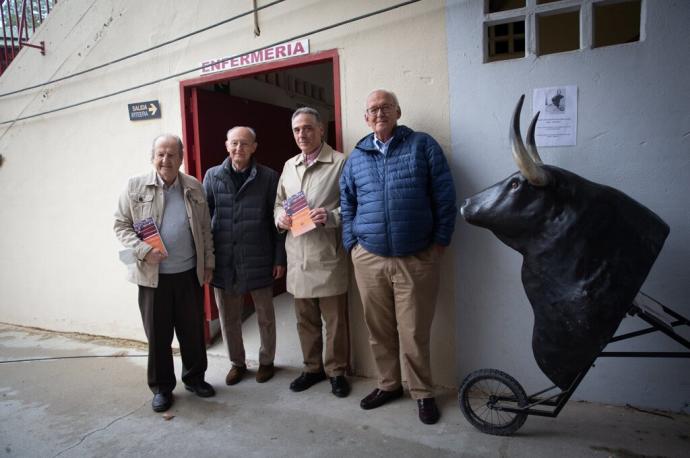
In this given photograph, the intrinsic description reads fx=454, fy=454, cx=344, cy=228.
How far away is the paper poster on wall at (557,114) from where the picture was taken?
105 inches

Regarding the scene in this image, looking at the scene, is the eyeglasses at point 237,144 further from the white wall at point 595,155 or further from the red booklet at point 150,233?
the white wall at point 595,155

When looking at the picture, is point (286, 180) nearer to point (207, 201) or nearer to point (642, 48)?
point (207, 201)

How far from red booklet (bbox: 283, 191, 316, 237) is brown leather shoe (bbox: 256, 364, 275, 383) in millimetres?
1131

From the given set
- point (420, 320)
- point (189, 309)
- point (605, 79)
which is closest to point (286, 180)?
point (189, 309)

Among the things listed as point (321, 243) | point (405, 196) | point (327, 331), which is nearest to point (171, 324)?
point (327, 331)

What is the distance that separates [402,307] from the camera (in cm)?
277

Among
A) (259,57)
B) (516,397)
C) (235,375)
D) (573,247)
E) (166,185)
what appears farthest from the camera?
(259,57)

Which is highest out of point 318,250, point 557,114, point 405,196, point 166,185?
point 557,114

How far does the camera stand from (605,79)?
2590 mm

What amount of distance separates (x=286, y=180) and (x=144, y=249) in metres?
1.03

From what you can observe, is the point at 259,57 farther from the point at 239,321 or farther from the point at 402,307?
the point at 402,307

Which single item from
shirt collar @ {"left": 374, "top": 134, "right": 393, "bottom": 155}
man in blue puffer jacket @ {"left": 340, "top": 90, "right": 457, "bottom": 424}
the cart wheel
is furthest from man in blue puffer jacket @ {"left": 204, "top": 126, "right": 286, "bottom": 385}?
the cart wheel

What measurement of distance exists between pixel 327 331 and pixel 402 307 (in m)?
0.67

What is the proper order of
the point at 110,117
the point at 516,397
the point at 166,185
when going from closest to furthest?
the point at 516,397
the point at 166,185
the point at 110,117
